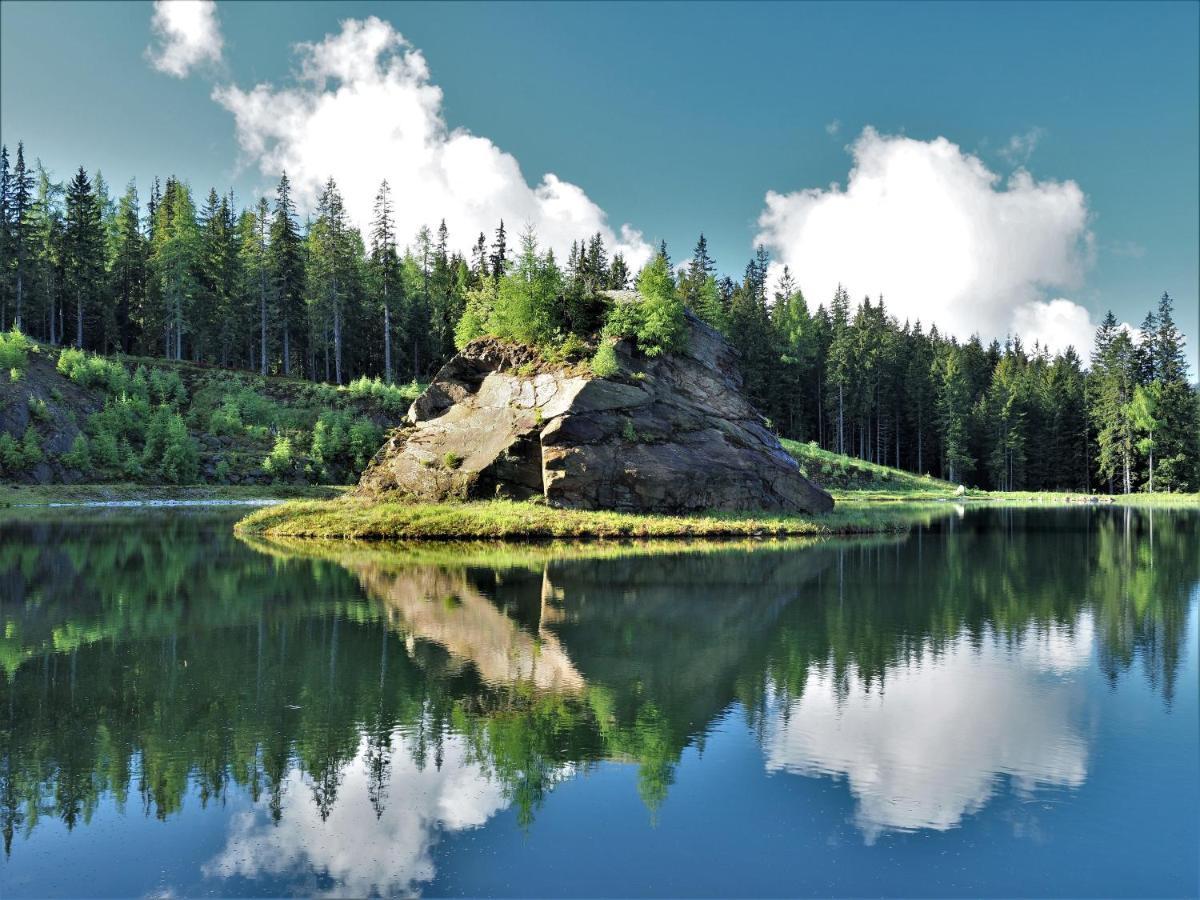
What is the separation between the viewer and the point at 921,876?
7.88m

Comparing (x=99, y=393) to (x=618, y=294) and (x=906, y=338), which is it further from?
(x=906, y=338)

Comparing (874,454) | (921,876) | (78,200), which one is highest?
(78,200)

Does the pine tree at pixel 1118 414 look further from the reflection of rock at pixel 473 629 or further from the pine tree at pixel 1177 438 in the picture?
the reflection of rock at pixel 473 629

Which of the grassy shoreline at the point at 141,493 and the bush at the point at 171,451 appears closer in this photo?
the grassy shoreline at the point at 141,493

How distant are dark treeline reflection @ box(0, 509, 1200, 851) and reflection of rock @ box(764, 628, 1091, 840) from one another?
1.37 ft

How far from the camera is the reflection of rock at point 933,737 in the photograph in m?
9.62

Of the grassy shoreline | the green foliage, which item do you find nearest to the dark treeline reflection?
the grassy shoreline

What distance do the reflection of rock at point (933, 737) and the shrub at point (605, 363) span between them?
30.6m

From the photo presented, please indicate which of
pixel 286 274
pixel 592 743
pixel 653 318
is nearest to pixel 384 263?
pixel 286 274

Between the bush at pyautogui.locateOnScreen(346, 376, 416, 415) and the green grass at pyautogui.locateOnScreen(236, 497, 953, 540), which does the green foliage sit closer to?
the bush at pyautogui.locateOnScreen(346, 376, 416, 415)

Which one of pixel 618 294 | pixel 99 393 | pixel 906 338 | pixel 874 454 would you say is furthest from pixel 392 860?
pixel 906 338

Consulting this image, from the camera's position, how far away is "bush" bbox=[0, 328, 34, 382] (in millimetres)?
61450

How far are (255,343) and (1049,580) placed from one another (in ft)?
293

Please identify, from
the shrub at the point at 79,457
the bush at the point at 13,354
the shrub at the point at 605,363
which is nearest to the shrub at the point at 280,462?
the shrub at the point at 79,457
